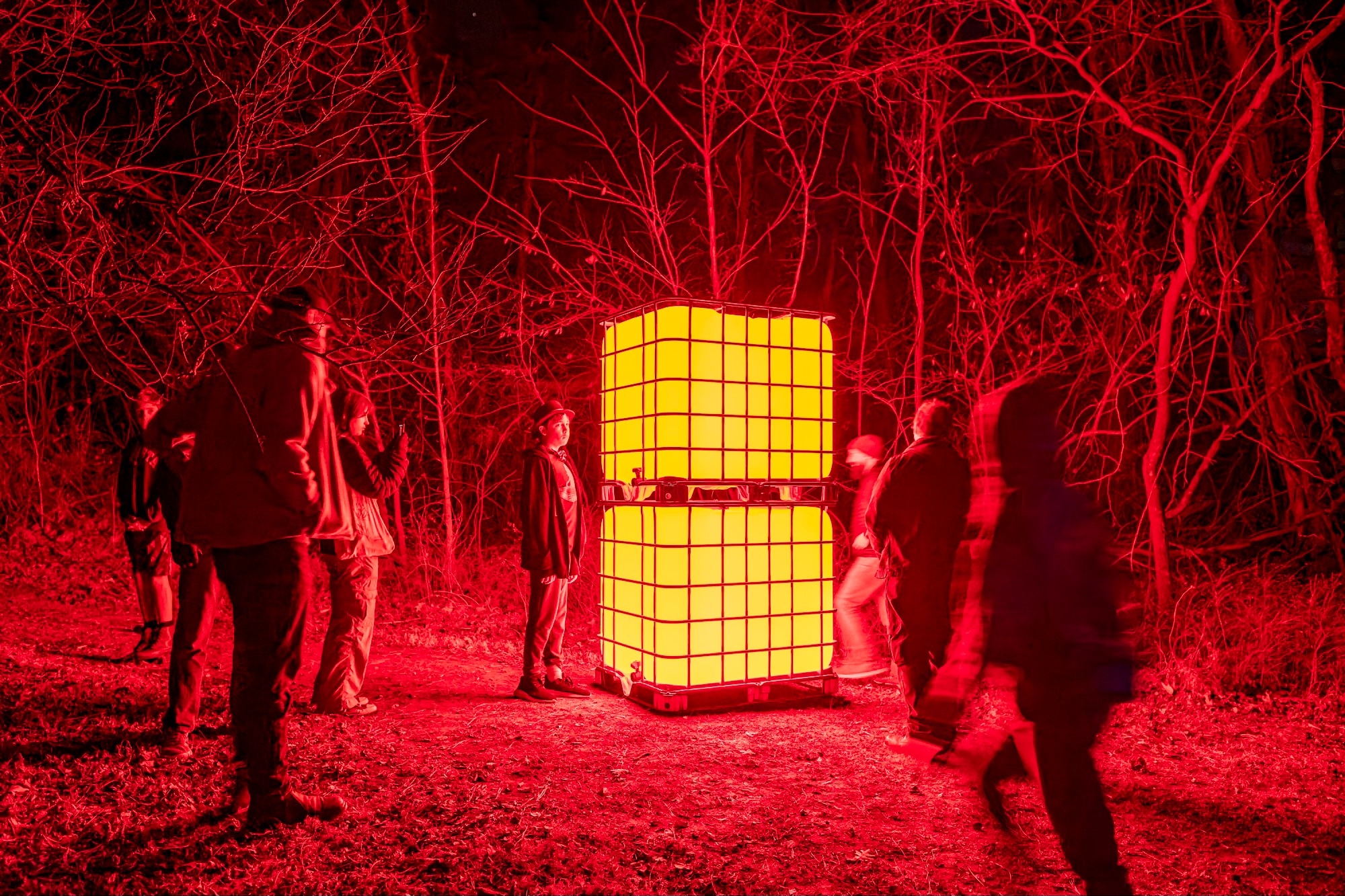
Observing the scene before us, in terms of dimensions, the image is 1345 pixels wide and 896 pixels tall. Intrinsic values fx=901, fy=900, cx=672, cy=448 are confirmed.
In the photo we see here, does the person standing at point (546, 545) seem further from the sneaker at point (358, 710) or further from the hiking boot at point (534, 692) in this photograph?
the sneaker at point (358, 710)

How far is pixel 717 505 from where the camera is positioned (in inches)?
227

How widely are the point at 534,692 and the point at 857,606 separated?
2294 mm


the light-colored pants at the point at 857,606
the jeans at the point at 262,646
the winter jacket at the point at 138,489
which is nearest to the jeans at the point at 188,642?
the jeans at the point at 262,646

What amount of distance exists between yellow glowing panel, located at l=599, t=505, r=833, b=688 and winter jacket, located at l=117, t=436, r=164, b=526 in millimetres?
3562

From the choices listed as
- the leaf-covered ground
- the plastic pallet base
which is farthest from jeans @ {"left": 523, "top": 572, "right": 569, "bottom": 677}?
the plastic pallet base

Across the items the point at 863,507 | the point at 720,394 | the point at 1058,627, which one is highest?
the point at 720,394

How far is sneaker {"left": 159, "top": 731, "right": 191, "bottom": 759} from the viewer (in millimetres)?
4316

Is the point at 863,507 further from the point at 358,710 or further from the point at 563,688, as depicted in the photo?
the point at 358,710

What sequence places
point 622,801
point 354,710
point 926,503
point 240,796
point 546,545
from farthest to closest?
point 546,545, point 354,710, point 926,503, point 622,801, point 240,796

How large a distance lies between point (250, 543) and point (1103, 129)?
8.90m

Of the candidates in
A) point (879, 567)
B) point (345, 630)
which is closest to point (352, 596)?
point (345, 630)

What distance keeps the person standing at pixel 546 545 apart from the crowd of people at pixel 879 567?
103 cm

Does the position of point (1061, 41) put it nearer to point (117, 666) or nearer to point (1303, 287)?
point (1303, 287)

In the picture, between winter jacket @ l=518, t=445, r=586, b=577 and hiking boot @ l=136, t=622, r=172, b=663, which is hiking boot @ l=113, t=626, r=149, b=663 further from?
winter jacket @ l=518, t=445, r=586, b=577
